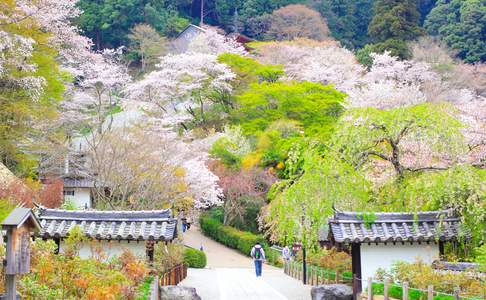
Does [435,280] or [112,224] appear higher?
[112,224]

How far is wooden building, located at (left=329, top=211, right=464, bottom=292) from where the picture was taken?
47.8 ft

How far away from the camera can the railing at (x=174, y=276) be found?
17.9 meters

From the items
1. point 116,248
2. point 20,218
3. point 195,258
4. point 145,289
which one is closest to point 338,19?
point 195,258

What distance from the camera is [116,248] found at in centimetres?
1605

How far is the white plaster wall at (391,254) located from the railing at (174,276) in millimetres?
5611

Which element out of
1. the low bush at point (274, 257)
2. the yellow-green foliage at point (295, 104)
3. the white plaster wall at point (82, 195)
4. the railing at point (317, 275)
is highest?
the yellow-green foliage at point (295, 104)

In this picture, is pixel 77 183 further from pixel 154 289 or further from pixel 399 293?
pixel 399 293

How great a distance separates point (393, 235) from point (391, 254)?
0.63m

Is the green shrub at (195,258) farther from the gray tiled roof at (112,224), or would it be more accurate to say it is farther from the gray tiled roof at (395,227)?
the gray tiled roof at (395,227)

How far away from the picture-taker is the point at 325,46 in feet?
187

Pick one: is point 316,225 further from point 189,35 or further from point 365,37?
point 365,37

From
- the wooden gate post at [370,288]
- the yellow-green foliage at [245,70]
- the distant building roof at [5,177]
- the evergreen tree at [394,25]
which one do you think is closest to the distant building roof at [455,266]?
the wooden gate post at [370,288]

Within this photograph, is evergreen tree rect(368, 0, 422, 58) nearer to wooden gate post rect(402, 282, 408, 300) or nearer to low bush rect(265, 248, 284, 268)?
low bush rect(265, 248, 284, 268)

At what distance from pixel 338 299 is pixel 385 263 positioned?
1.51m
